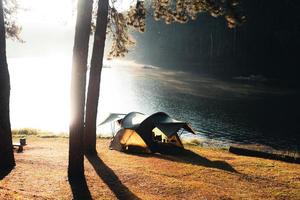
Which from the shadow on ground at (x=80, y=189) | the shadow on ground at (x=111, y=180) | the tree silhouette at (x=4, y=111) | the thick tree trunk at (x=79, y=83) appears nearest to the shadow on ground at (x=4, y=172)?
the tree silhouette at (x=4, y=111)

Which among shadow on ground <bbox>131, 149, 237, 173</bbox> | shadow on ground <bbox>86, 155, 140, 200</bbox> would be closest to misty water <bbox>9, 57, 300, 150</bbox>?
shadow on ground <bbox>131, 149, 237, 173</bbox>

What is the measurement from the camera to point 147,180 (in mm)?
13641

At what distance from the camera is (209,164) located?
59.5ft

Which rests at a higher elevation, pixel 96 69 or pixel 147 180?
pixel 96 69

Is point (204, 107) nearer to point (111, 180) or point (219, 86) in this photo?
point (219, 86)

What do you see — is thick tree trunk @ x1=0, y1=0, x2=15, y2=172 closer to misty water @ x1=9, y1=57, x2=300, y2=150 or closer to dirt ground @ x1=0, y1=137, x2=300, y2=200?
dirt ground @ x1=0, y1=137, x2=300, y2=200

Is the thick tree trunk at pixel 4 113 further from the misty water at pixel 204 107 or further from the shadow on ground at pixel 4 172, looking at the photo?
the misty water at pixel 204 107

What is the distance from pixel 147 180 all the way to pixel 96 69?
252 inches

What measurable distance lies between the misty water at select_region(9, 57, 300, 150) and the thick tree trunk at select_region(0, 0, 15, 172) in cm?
1800

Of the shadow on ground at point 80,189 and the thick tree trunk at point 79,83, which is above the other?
the thick tree trunk at point 79,83

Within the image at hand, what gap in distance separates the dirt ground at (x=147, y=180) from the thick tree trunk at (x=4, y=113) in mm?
557

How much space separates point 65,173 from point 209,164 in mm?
7133

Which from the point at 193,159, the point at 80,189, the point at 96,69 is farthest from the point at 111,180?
the point at 193,159

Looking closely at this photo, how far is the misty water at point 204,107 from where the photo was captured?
41250mm
